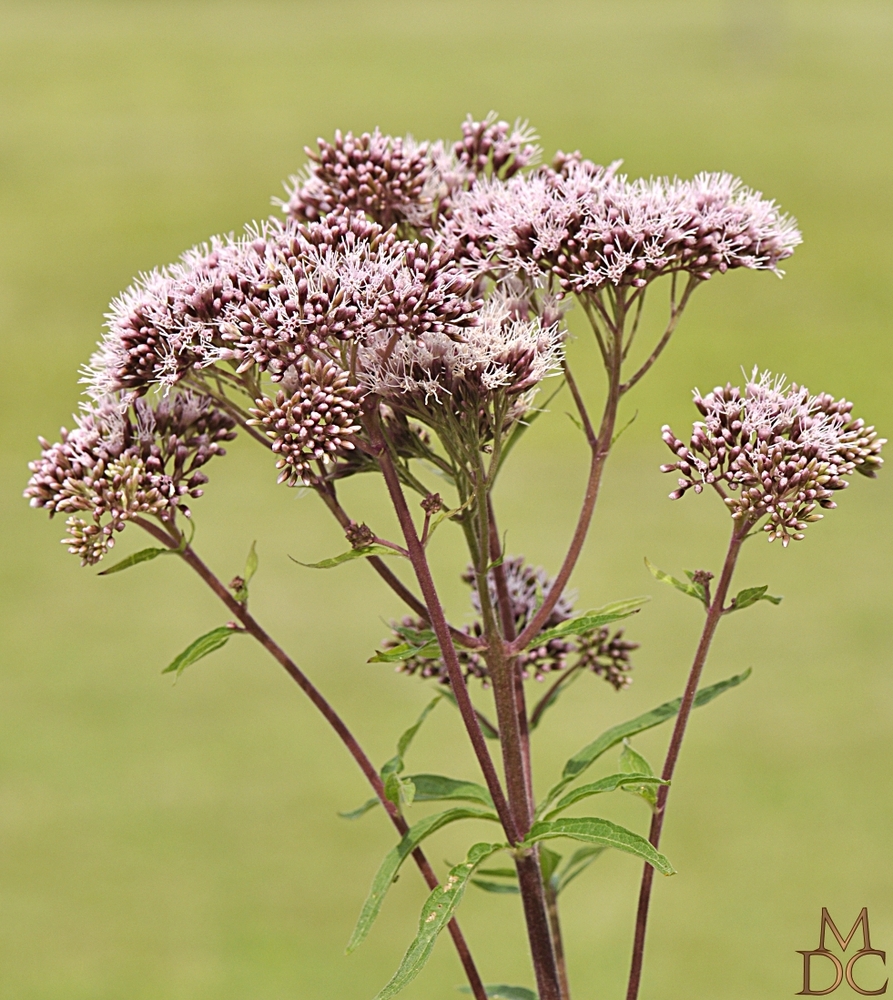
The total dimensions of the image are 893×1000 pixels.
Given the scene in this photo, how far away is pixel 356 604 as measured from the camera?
7922 millimetres

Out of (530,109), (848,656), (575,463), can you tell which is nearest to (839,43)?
(530,109)

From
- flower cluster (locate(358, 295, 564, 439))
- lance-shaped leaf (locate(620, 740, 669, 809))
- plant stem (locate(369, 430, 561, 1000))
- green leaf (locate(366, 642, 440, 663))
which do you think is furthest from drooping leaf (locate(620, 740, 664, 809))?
flower cluster (locate(358, 295, 564, 439))

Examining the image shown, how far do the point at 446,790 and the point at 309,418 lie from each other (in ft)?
1.44

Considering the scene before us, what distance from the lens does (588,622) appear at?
47.8 inches

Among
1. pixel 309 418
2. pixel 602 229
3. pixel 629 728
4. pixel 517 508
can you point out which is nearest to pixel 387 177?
pixel 602 229

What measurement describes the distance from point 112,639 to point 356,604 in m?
1.43

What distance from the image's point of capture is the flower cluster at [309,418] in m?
1.10

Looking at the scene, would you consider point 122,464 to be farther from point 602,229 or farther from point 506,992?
point 506,992

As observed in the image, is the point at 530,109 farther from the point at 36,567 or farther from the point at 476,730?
the point at 476,730

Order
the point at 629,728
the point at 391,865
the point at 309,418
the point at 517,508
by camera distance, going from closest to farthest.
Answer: the point at 309,418
the point at 391,865
the point at 629,728
the point at 517,508

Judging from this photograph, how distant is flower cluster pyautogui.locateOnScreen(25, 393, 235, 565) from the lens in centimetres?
123

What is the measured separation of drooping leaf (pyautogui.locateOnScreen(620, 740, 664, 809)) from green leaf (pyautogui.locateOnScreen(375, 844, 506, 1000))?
0.45 ft

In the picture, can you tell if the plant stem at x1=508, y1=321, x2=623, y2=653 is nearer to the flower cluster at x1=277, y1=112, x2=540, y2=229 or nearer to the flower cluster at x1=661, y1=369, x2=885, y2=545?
the flower cluster at x1=661, y1=369, x2=885, y2=545

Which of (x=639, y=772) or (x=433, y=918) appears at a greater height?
(x=639, y=772)
